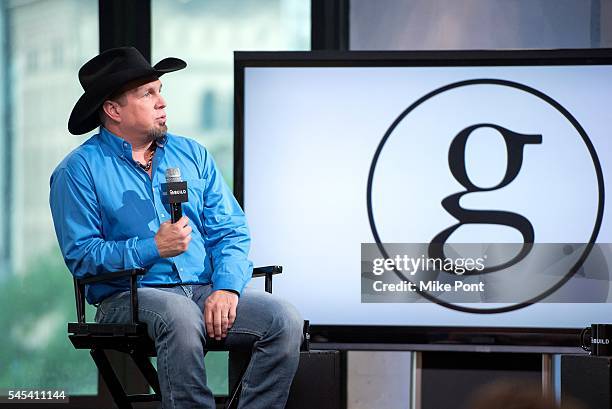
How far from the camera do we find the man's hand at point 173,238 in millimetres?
2990

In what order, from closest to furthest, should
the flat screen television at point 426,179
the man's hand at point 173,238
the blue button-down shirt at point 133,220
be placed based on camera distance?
the man's hand at point 173,238, the blue button-down shirt at point 133,220, the flat screen television at point 426,179

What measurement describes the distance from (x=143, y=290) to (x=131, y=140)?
555mm

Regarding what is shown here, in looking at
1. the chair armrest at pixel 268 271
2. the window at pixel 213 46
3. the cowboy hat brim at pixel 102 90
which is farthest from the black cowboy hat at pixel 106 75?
the window at pixel 213 46

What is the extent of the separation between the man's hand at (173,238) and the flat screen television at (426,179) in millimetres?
1057

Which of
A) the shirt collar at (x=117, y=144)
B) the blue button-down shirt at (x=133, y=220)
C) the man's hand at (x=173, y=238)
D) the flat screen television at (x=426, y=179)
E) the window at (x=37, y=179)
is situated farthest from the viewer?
the window at (x=37, y=179)

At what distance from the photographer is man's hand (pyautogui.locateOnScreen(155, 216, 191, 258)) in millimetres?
2990

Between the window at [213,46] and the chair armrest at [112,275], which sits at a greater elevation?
the window at [213,46]

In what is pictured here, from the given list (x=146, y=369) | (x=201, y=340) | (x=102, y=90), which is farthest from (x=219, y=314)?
(x=102, y=90)

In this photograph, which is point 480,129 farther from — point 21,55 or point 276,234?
point 21,55

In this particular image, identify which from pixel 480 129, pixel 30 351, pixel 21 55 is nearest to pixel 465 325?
pixel 480 129

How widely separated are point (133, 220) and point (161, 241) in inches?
8.2

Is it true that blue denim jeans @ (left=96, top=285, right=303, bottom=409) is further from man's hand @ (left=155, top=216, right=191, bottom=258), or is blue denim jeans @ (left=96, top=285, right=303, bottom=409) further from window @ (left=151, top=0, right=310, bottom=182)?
window @ (left=151, top=0, right=310, bottom=182)

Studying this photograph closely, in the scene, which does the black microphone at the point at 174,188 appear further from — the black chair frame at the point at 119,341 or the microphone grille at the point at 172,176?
the black chair frame at the point at 119,341

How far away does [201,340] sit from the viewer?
2.99 metres
